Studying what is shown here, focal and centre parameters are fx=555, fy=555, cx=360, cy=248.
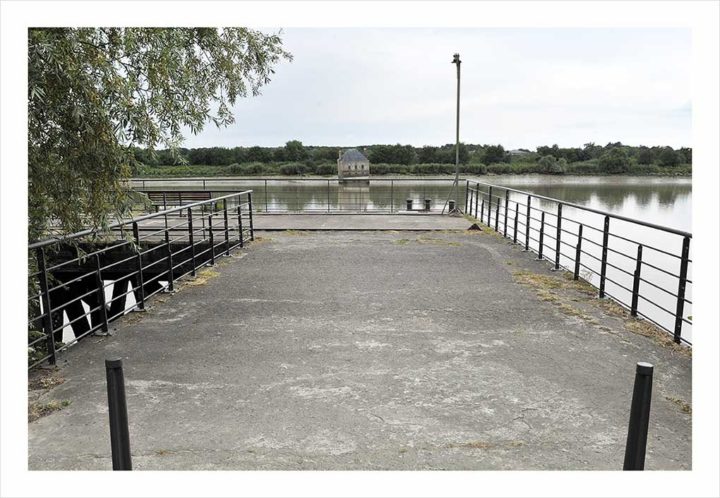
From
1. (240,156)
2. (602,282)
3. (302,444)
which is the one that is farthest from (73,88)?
(240,156)

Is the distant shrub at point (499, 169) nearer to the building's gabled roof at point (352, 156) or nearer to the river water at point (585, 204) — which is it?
the building's gabled roof at point (352, 156)

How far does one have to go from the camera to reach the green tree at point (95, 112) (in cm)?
346

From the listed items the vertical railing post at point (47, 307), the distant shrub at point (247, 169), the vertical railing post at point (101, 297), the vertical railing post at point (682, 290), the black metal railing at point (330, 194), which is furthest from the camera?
the distant shrub at point (247, 169)

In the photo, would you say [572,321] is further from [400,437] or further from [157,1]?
[157,1]

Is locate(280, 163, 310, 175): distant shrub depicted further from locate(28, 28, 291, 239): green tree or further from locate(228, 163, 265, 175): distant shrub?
locate(28, 28, 291, 239): green tree

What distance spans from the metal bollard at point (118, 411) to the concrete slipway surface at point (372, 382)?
60cm

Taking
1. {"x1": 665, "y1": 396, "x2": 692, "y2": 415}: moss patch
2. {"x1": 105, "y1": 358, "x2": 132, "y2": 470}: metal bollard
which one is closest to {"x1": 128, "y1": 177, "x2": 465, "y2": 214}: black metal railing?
{"x1": 665, "y1": 396, "x2": 692, "y2": 415}: moss patch

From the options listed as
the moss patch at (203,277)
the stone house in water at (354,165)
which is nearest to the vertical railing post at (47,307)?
the moss patch at (203,277)

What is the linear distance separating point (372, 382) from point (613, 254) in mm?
17821

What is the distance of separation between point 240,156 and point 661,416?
3421 centimetres

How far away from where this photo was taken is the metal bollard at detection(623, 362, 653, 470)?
2158 mm

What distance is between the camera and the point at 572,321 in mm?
5527

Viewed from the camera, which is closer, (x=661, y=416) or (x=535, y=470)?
(x=535, y=470)

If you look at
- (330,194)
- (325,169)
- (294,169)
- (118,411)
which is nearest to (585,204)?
(330,194)
